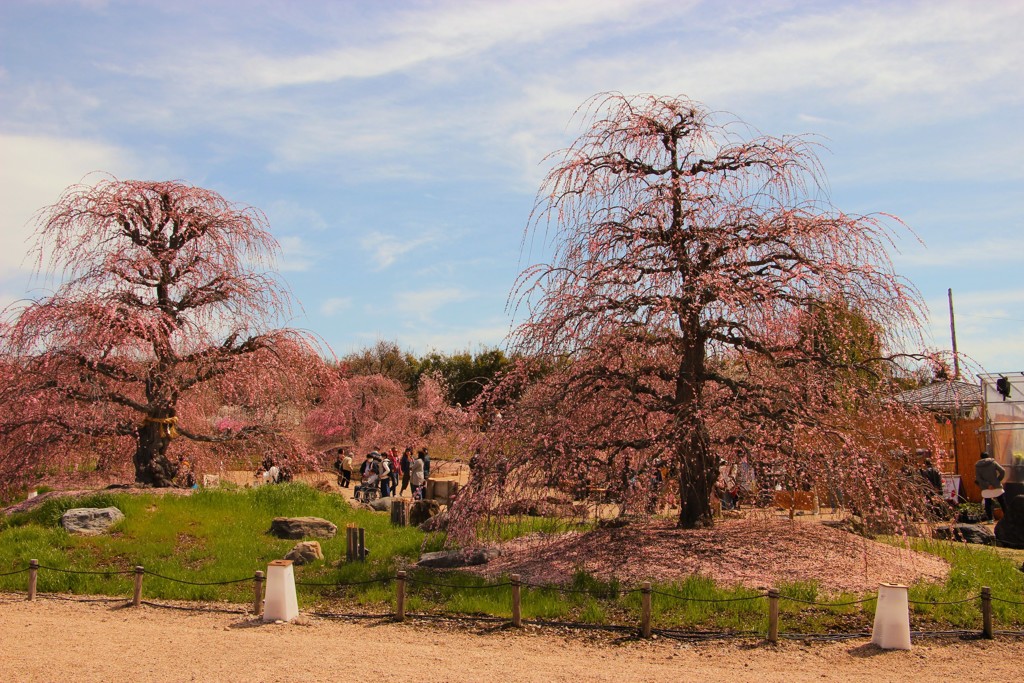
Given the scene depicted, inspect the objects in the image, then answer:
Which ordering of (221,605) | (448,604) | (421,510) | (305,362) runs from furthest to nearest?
(305,362), (421,510), (221,605), (448,604)

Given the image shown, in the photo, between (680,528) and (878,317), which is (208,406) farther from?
(878,317)

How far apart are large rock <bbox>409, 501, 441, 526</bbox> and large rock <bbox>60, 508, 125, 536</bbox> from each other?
5.00 m

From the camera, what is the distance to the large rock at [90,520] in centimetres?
1426

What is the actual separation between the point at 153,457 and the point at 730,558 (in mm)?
11386

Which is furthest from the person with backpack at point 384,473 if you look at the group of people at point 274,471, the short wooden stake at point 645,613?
A: the short wooden stake at point 645,613

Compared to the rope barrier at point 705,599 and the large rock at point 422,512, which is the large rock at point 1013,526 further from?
the large rock at point 422,512

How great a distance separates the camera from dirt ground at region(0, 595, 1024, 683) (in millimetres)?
8023

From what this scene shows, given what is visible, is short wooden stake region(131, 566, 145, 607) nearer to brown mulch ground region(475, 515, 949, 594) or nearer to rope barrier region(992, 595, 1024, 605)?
brown mulch ground region(475, 515, 949, 594)

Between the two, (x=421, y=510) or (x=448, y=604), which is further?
(x=421, y=510)

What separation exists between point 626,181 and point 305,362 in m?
7.93

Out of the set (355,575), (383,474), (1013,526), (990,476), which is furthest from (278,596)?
(383,474)

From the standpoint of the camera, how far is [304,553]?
1314cm

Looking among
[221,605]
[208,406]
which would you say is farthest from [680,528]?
[208,406]

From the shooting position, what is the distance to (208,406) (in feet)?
60.5
